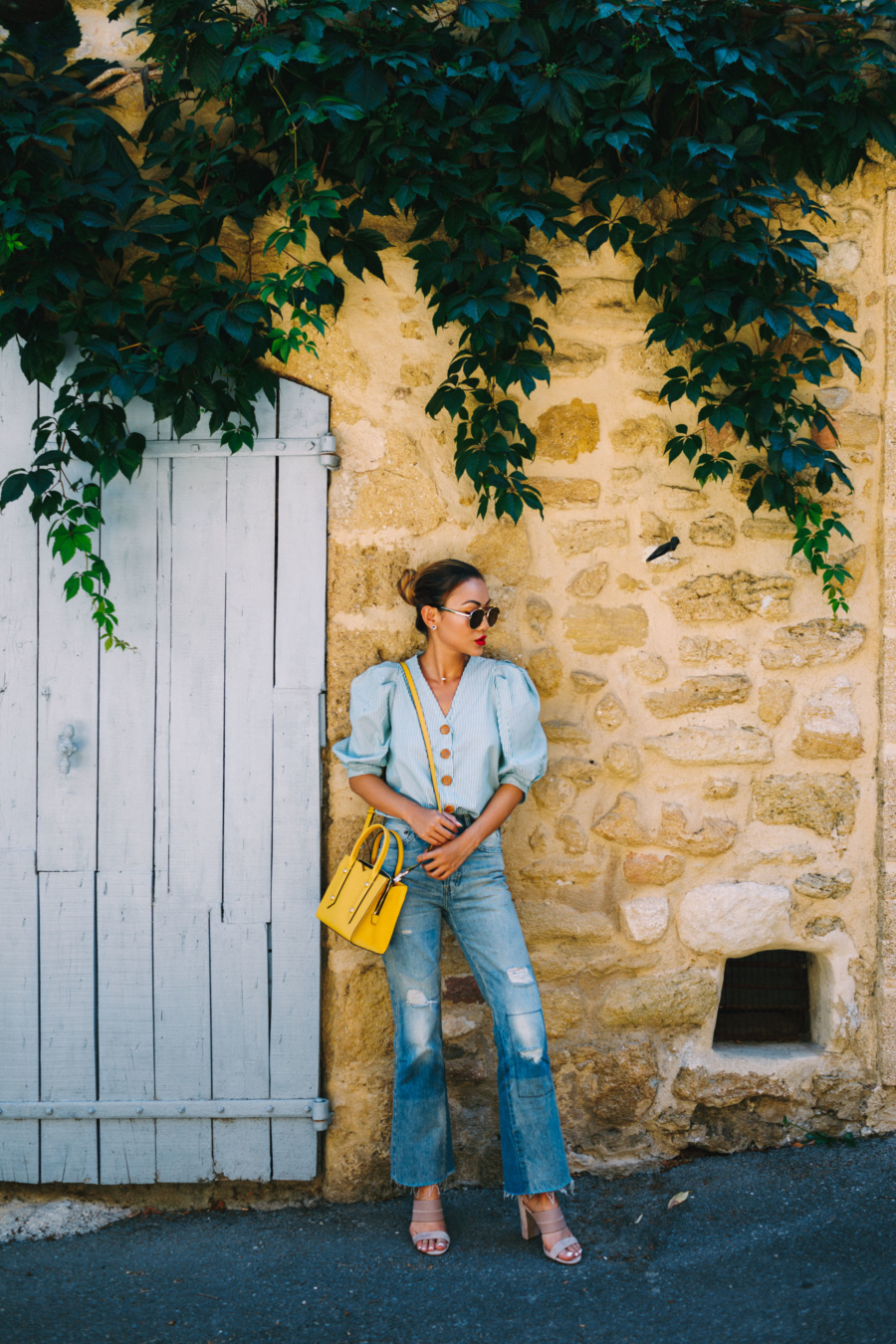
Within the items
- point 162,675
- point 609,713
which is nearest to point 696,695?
point 609,713

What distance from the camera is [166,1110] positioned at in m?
2.89

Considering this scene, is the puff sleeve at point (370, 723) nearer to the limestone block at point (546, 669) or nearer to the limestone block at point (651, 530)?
the limestone block at point (546, 669)

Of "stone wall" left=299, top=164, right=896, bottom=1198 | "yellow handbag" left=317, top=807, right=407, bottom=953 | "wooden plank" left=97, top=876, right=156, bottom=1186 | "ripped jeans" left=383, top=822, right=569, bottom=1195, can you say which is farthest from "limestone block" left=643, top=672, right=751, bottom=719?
"wooden plank" left=97, top=876, right=156, bottom=1186

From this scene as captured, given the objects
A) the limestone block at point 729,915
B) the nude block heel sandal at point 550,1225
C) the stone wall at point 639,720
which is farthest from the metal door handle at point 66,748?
the limestone block at point 729,915

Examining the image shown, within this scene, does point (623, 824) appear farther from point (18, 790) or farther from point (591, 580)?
point (18, 790)

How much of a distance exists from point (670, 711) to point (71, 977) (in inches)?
76.3

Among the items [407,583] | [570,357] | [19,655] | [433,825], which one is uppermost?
[570,357]

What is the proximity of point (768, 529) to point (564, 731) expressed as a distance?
2.86 ft

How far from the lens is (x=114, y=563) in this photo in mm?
2891

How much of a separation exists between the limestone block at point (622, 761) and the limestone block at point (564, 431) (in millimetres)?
877

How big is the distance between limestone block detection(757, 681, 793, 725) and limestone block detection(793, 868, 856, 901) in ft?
1.63

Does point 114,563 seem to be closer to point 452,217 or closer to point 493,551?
point 493,551

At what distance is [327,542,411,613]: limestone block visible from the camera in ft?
9.59

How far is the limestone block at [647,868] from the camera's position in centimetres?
300
